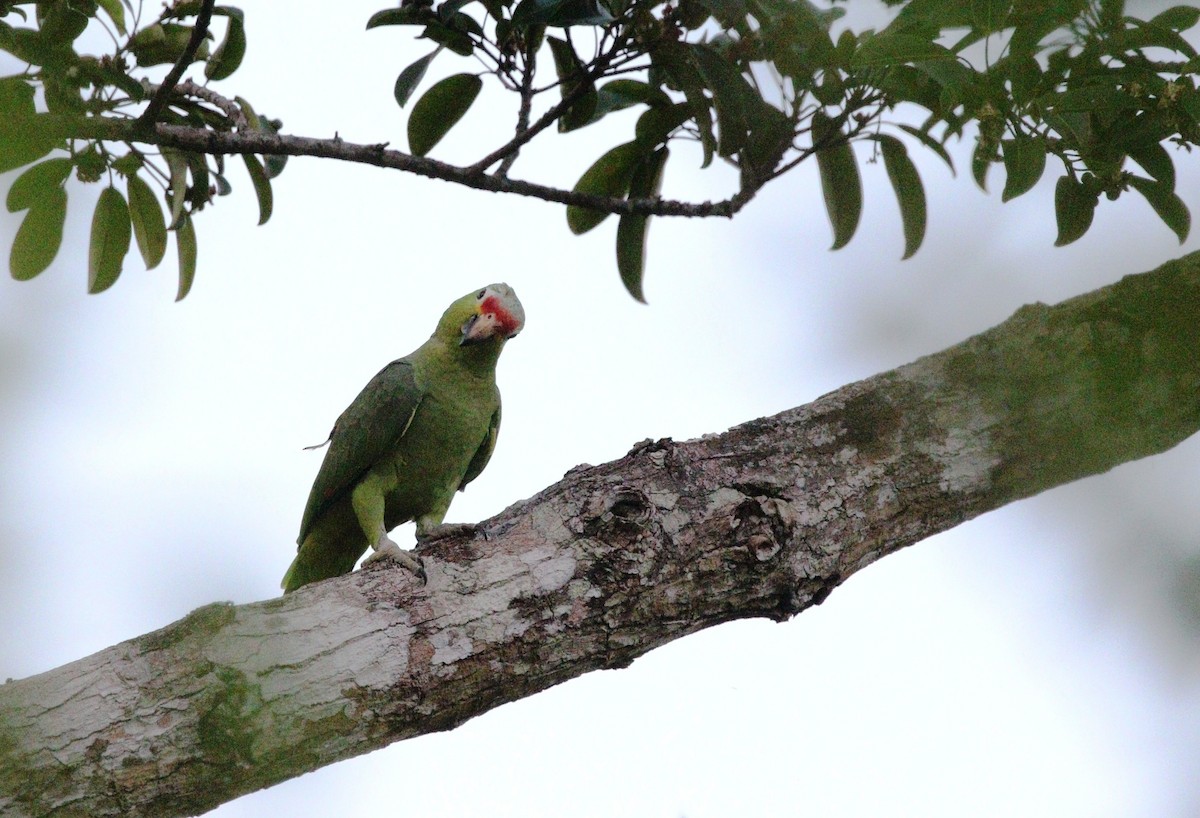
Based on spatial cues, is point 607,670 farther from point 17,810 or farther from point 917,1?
point 917,1

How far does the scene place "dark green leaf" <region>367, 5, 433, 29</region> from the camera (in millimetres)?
2695

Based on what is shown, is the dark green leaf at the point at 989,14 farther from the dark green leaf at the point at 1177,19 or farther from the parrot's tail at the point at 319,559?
the parrot's tail at the point at 319,559

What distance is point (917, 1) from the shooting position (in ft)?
4.26

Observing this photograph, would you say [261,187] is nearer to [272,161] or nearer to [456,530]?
[272,161]

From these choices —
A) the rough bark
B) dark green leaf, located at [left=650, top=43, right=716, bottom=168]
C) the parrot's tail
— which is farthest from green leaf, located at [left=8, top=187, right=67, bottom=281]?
the parrot's tail

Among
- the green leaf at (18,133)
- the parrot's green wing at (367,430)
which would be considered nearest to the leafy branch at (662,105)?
the green leaf at (18,133)

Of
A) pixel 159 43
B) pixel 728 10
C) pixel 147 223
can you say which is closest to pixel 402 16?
pixel 159 43

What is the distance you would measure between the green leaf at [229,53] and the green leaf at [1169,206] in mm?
2633

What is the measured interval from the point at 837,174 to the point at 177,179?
79.9 inches

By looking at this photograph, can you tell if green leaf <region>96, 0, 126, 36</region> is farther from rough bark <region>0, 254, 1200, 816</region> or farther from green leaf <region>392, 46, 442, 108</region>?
rough bark <region>0, 254, 1200, 816</region>

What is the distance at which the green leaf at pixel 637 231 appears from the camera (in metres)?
3.22

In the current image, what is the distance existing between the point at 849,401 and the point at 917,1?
1.30 m

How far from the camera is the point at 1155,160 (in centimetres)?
138

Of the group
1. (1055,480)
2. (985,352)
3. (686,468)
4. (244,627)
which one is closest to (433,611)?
(244,627)
